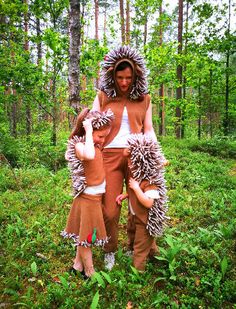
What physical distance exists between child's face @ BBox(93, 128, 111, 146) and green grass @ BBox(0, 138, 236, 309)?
1.53m

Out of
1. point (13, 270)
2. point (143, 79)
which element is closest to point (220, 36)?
point (143, 79)

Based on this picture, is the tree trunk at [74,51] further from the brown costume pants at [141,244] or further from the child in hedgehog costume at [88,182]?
the brown costume pants at [141,244]

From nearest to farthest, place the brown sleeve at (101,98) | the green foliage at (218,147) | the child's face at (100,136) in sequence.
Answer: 1. the child's face at (100,136)
2. the brown sleeve at (101,98)
3. the green foliage at (218,147)

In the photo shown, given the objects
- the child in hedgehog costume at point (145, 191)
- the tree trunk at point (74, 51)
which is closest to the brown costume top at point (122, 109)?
the child in hedgehog costume at point (145, 191)

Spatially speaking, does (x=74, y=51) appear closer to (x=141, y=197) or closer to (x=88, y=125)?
(x=88, y=125)

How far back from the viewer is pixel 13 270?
3697mm

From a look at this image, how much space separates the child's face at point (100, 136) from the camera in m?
3.22

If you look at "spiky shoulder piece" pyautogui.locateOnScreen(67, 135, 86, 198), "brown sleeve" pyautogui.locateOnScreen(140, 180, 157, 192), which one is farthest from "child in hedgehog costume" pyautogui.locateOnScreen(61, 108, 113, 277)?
"brown sleeve" pyautogui.locateOnScreen(140, 180, 157, 192)

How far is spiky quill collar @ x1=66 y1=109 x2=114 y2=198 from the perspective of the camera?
3.16 meters

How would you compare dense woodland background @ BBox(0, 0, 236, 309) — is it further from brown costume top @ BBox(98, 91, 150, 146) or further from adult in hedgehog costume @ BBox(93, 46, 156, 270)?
brown costume top @ BBox(98, 91, 150, 146)

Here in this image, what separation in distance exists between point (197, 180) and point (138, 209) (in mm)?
4361

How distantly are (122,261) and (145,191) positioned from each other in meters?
1.10

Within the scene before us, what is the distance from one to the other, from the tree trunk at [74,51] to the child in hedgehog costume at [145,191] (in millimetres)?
3303

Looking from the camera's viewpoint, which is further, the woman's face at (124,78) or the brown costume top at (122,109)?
the brown costume top at (122,109)
